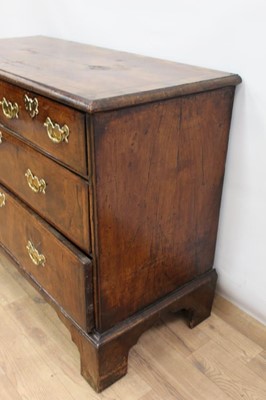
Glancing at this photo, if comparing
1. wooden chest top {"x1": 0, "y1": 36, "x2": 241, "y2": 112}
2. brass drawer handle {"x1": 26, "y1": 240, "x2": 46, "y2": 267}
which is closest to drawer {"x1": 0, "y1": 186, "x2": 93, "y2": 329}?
brass drawer handle {"x1": 26, "y1": 240, "x2": 46, "y2": 267}

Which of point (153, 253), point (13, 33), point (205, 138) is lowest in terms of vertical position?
point (153, 253)

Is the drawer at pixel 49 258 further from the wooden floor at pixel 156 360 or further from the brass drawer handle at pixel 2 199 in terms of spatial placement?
the wooden floor at pixel 156 360

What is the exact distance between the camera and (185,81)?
0.90 m

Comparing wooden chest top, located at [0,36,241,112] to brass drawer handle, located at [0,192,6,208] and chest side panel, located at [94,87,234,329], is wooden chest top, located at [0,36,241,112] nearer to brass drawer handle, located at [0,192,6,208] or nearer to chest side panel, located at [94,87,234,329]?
chest side panel, located at [94,87,234,329]

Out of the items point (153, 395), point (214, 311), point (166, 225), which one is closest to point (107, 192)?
point (166, 225)

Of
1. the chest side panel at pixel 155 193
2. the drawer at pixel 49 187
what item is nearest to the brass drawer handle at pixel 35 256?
the drawer at pixel 49 187

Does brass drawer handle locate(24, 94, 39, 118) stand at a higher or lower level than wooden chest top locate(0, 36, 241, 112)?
lower

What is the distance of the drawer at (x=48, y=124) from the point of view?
0.81 m

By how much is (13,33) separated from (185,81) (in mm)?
1146

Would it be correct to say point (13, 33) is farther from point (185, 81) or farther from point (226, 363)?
point (226, 363)

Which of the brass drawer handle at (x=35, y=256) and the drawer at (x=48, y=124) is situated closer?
the drawer at (x=48, y=124)

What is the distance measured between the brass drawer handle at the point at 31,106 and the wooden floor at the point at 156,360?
0.68 metres

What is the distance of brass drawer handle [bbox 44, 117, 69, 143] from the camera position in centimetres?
83

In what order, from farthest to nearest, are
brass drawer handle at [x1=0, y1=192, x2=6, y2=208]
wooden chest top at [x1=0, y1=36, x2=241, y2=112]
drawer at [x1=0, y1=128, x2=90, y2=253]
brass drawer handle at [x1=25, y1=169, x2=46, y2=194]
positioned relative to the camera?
1. brass drawer handle at [x1=0, y1=192, x2=6, y2=208]
2. brass drawer handle at [x1=25, y1=169, x2=46, y2=194]
3. drawer at [x1=0, y1=128, x2=90, y2=253]
4. wooden chest top at [x1=0, y1=36, x2=241, y2=112]
